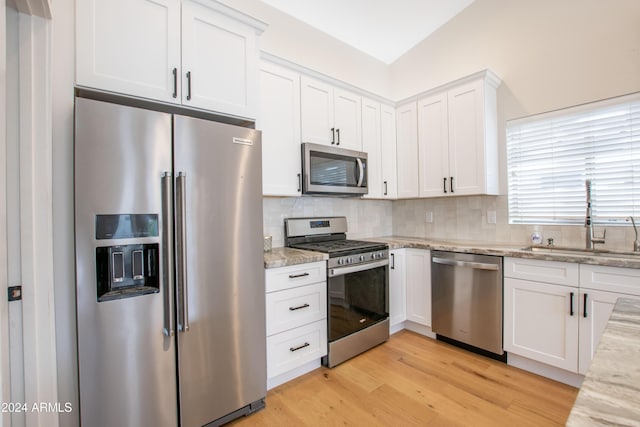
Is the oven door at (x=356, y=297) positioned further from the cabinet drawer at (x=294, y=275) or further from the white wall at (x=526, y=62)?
the white wall at (x=526, y=62)

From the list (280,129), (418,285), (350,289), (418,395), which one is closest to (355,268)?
(350,289)

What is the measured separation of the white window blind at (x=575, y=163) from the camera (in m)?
2.25

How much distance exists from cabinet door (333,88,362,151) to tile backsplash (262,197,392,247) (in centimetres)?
61

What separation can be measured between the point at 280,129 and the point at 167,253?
1.36m

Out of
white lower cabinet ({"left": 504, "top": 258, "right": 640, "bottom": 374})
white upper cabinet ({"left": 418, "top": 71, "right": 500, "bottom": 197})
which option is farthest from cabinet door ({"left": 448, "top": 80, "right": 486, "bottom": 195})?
white lower cabinet ({"left": 504, "top": 258, "right": 640, "bottom": 374})

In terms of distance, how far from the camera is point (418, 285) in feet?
9.46

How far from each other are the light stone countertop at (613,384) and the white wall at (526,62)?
2150 millimetres

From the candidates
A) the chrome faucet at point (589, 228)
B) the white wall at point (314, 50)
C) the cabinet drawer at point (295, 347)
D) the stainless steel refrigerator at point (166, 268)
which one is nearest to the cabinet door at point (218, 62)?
the stainless steel refrigerator at point (166, 268)

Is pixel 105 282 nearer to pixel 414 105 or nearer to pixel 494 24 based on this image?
pixel 414 105

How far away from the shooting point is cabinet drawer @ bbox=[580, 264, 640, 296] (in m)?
1.79

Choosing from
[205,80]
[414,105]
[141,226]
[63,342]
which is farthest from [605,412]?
[414,105]

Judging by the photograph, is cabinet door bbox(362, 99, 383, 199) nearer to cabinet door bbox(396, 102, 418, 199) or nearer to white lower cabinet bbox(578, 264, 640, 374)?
cabinet door bbox(396, 102, 418, 199)

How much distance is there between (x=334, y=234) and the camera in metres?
3.06

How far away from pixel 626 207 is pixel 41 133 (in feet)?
12.0
